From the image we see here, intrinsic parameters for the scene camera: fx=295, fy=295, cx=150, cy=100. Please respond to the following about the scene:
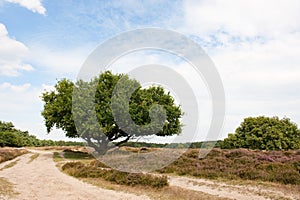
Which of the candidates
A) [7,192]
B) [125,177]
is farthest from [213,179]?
[7,192]

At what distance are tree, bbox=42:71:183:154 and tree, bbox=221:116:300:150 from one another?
2266 cm

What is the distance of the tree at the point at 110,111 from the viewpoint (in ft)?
117

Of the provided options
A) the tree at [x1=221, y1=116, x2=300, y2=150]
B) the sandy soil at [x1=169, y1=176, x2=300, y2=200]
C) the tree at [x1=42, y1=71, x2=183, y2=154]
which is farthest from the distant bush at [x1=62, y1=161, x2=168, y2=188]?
the tree at [x1=221, y1=116, x2=300, y2=150]

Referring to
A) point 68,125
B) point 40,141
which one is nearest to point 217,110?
point 68,125

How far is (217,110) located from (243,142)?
39.1 metres

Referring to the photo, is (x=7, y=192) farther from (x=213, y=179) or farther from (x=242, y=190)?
(x=213, y=179)

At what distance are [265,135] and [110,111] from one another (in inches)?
1320

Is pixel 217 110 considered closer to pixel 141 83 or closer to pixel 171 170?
pixel 171 170

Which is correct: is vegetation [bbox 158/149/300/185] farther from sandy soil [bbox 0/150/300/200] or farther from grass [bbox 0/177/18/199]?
grass [bbox 0/177/18/199]

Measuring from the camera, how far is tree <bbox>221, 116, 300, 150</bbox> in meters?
54.8

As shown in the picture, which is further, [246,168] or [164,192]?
[246,168]

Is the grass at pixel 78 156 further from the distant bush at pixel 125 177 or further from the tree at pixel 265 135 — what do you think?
the tree at pixel 265 135

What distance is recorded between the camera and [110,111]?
117ft

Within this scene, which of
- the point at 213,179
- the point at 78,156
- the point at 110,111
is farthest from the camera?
the point at 78,156
